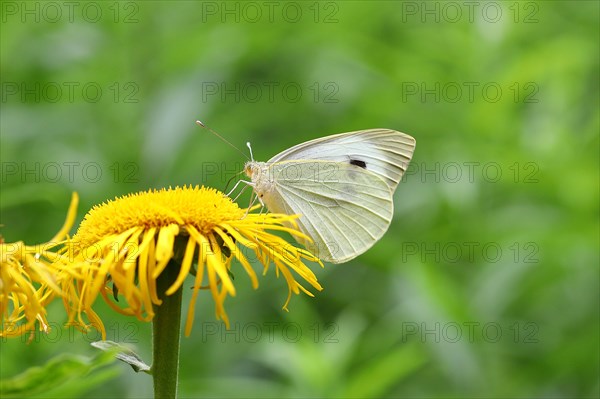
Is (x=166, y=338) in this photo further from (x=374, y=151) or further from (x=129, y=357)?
(x=374, y=151)

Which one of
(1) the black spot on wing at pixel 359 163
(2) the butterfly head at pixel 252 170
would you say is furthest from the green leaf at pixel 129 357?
(1) the black spot on wing at pixel 359 163

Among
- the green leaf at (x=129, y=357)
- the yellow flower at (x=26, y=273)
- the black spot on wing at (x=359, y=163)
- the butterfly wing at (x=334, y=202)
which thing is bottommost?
the green leaf at (x=129, y=357)

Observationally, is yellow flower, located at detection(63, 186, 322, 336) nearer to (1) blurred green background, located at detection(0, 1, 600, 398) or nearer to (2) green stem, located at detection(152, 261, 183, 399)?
(2) green stem, located at detection(152, 261, 183, 399)

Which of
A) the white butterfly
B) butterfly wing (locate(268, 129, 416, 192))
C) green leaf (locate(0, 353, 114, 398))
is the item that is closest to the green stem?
green leaf (locate(0, 353, 114, 398))

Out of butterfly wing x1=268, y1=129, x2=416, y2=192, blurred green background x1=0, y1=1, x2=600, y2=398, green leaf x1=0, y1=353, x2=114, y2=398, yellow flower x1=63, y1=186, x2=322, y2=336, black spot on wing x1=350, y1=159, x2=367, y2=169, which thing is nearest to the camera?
green leaf x1=0, y1=353, x2=114, y2=398

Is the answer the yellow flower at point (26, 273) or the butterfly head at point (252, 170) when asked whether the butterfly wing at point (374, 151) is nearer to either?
the butterfly head at point (252, 170)

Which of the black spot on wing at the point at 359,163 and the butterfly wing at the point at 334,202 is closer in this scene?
the butterfly wing at the point at 334,202
